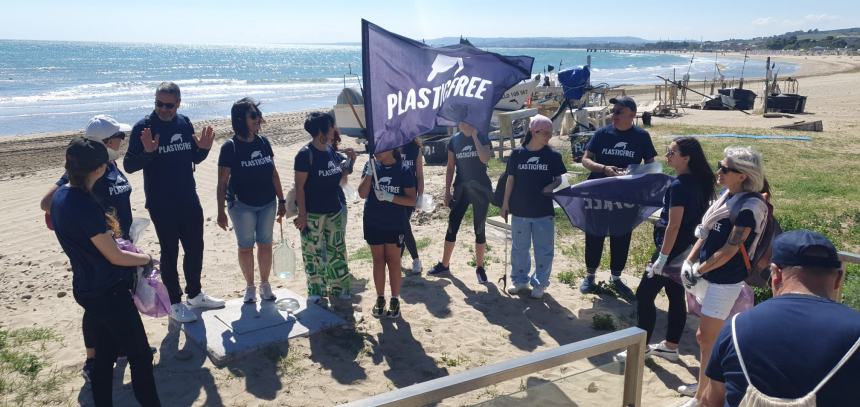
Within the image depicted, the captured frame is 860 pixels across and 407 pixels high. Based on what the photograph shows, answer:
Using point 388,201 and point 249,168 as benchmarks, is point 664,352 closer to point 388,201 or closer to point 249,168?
point 388,201

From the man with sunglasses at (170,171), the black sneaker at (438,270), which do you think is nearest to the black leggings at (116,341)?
the man with sunglasses at (170,171)

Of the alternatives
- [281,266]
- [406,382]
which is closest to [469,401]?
[406,382]

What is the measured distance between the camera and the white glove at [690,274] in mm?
3985

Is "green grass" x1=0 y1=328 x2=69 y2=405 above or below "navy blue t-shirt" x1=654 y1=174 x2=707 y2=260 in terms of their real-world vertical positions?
below

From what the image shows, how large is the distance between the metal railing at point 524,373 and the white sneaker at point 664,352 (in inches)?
80.0

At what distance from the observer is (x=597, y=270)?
22.9 feet

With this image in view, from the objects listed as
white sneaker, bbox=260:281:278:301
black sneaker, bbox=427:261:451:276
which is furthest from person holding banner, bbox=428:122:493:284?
white sneaker, bbox=260:281:278:301

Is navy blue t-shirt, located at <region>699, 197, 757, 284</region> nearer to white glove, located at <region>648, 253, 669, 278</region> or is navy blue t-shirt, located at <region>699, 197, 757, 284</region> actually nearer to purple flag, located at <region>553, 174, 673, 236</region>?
white glove, located at <region>648, 253, 669, 278</region>

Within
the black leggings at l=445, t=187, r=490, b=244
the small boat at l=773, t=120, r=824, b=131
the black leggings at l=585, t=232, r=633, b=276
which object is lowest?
the small boat at l=773, t=120, r=824, b=131

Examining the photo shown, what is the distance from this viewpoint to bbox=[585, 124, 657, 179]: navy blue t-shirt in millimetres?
5898

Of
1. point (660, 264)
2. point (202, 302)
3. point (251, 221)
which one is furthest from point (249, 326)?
point (660, 264)

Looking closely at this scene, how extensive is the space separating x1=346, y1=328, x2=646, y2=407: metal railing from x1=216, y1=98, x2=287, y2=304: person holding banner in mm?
3502

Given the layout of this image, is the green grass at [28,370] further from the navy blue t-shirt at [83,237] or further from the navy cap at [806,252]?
the navy cap at [806,252]

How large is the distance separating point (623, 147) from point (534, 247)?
1277 millimetres
